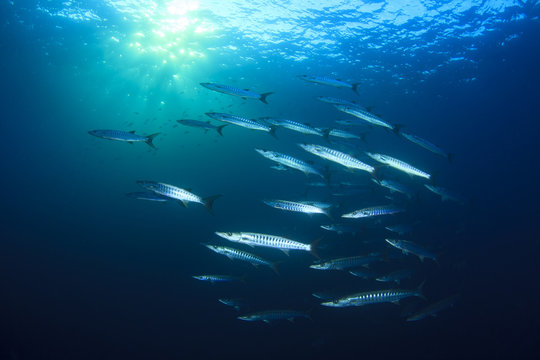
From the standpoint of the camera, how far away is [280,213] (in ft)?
92.8

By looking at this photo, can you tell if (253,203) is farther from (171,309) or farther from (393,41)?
(393,41)

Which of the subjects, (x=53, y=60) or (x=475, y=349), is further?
(x=53, y=60)

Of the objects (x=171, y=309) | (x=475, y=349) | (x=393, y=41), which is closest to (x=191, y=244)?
(x=171, y=309)

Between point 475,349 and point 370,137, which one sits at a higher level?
point 370,137

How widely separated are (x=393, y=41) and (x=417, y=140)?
12.9 m

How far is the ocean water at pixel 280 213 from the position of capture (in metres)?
13.6

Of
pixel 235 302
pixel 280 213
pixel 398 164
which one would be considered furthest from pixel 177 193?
pixel 280 213

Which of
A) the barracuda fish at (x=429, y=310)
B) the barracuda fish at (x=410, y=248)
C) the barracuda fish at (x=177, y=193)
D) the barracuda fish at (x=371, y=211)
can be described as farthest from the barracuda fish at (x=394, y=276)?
the barracuda fish at (x=177, y=193)

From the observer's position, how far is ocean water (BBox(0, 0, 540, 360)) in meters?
13.6

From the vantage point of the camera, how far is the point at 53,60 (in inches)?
974

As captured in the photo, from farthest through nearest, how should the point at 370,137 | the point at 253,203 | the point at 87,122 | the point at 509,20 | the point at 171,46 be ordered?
the point at 87,122 < the point at 370,137 < the point at 253,203 < the point at 171,46 < the point at 509,20

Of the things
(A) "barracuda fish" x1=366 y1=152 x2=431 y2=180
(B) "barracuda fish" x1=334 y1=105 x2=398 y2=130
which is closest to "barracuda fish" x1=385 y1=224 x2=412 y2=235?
(A) "barracuda fish" x1=366 y1=152 x2=431 y2=180

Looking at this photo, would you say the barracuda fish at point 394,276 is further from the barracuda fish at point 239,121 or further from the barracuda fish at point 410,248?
the barracuda fish at point 239,121

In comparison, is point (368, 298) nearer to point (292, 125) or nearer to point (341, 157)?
point (341, 157)
